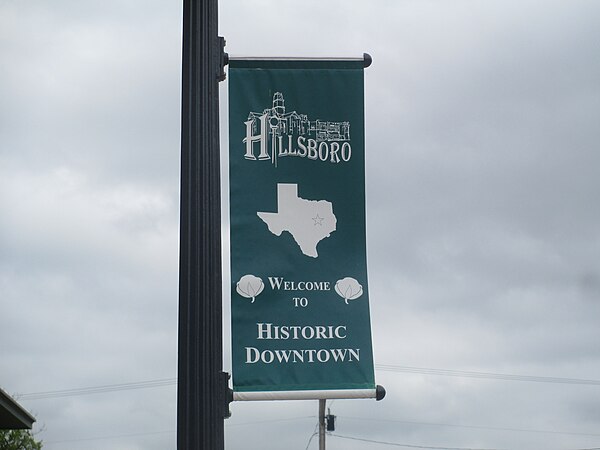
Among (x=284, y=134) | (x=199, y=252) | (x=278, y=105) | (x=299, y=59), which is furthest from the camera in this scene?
(x=299, y=59)

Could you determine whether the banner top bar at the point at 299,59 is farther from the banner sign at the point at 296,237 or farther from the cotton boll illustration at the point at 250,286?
the cotton boll illustration at the point at 250,286

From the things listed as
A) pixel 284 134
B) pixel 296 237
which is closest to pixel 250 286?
pixel 296 237

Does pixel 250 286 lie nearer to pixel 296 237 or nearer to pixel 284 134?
pixel 296 237

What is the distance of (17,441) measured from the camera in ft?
64.8

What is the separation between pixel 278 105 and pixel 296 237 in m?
0.68

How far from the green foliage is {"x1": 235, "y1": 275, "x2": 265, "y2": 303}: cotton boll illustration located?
15734mm

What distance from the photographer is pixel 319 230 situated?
496 cm

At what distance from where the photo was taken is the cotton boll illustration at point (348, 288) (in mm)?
5023

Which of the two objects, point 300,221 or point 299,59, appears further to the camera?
point 299,59

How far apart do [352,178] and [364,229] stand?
0.96ft

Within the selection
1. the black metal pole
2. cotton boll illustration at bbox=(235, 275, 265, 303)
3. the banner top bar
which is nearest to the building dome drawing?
the banner top bar

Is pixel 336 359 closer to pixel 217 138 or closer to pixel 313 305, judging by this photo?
pixel 313 305

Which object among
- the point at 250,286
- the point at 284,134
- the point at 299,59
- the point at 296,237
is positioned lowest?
the point at 250,286

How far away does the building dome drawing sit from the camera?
512 cm
